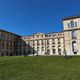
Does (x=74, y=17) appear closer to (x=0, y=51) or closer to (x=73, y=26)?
(x=73, y=26)

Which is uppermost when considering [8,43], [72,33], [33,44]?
[72,33]

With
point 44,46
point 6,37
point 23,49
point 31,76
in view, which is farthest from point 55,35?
point 31,76

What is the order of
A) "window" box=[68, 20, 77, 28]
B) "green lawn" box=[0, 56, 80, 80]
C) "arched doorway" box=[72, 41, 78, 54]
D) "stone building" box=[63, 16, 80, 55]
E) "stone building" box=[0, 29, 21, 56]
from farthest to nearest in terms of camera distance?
"stone building" box=[0, 29, 21, 56] < "window" box=[68, 20, 77, 28] < "stone building" box=[63, 16, 80, 55] < "arched doorway" box=[72, 41, 78, 54] < "green lawn" box=[0, 56, 80, 80]

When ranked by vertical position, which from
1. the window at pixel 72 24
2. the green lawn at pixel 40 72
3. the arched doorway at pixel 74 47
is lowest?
the green lawn at pixel 40 72

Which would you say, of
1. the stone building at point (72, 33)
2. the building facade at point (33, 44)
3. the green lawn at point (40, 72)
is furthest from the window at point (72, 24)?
the green lawn at point (40, 72)

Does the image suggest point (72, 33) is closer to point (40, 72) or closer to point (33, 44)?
point (33, 44)

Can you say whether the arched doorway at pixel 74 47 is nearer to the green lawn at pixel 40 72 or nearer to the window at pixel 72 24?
the window at pixel 72 24

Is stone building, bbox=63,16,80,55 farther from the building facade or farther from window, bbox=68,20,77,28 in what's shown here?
the building facade

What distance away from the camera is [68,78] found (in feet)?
48.6

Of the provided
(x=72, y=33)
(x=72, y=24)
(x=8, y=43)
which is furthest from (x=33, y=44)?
(x=72, y=24)

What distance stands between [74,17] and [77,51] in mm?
12158

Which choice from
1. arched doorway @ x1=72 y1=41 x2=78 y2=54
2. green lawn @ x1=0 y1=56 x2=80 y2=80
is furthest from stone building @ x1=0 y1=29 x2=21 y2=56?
green lawn @ x1=0 y1=56 x2=80 y2=80

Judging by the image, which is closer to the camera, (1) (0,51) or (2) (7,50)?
(1) (0,51)

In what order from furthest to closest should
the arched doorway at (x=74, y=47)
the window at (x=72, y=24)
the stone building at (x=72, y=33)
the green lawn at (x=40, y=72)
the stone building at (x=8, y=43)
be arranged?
the stone building at (x=8, y=43) < the window at (x=72, y=24) < the stone building at (x=72, y=33) < the arched doorway at (x=74, y=47) < the green lawn at (x=40, y=72)
